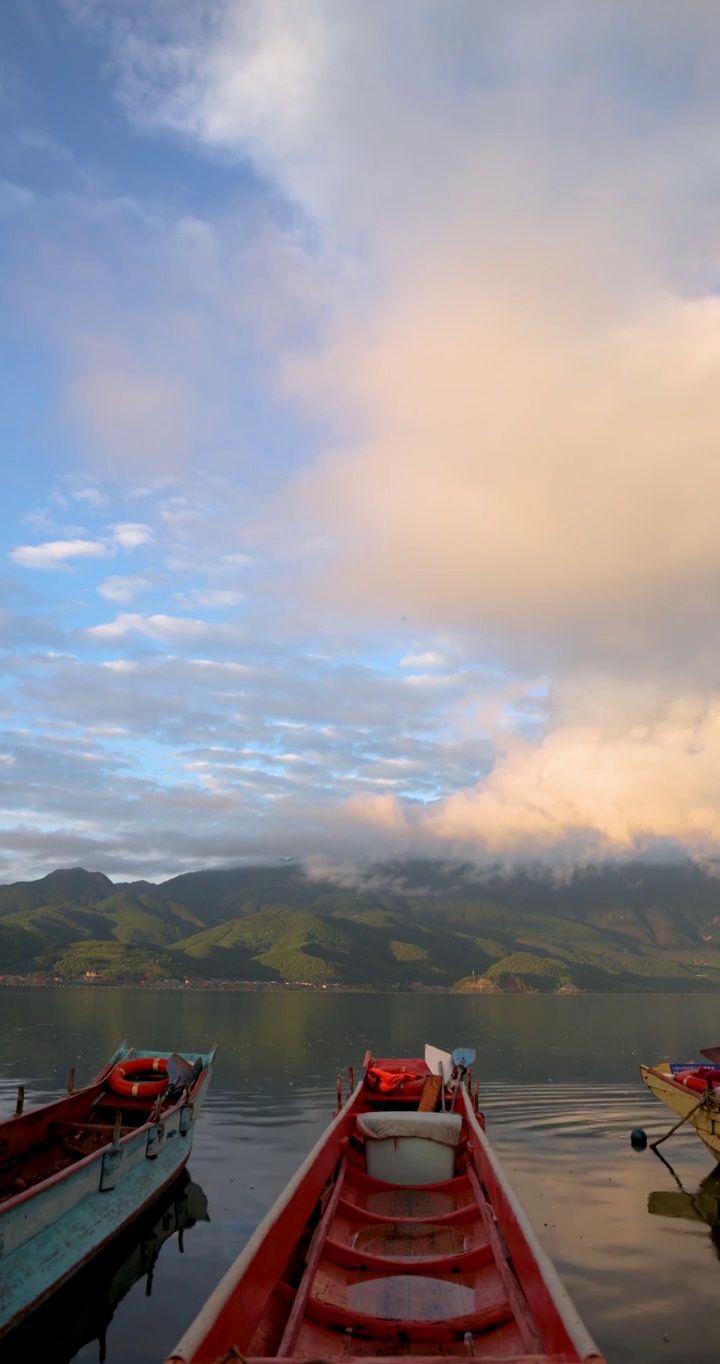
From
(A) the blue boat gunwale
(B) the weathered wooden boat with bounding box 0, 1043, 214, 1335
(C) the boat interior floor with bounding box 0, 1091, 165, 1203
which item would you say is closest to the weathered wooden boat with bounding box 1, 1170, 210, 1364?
(B) the weathered wooden boat with bounding box 0, 1043, 214, 1335

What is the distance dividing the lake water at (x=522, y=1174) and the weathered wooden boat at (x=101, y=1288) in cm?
6

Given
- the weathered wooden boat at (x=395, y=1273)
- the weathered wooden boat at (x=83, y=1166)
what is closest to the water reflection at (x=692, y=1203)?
the weathered wooden boat at (x=395, y=1273)

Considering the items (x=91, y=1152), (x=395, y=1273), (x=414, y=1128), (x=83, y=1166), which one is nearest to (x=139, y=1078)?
(x=91, y=1152)

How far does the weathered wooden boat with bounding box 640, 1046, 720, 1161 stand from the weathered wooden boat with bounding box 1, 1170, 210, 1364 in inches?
549

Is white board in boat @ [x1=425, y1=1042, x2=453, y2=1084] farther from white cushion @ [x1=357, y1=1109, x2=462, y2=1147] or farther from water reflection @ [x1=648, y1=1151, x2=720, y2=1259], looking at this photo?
white cushion @ [x1=357, y1=1109, x2=462, y2=1147]

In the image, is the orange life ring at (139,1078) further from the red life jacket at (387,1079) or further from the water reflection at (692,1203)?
the water reflection at (692,1203)

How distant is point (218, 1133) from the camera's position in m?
30.2

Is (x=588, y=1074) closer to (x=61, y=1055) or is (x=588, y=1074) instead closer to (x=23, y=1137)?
(x=61, y=1055)

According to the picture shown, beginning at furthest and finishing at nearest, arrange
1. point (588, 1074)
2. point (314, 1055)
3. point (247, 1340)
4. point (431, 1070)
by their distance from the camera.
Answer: point (314, 1055)
point (588, 1074)
point (431, 1070)
point (247, 1340)

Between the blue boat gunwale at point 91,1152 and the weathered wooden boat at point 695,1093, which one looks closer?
the blue boat gunwale at point 91,1152

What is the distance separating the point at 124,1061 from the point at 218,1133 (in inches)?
317

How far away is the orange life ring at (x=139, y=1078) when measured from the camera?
73.4 feet

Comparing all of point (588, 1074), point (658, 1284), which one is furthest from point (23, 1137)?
point (588, 1074)

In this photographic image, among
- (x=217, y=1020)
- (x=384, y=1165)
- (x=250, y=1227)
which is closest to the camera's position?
(x=384, y=1165)
